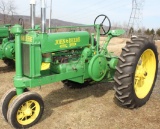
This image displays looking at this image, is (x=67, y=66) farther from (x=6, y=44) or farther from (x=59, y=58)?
(x=6, y=44)

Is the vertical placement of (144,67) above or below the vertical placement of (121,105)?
above

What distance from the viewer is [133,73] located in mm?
4316

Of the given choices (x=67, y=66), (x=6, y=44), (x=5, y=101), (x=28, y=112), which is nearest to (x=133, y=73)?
(x=67, y=66)

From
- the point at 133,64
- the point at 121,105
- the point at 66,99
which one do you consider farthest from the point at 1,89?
the point at 133,64

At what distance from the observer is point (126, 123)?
13.8 ft

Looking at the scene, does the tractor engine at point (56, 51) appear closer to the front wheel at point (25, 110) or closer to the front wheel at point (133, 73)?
the front wheel at point (25, 110)

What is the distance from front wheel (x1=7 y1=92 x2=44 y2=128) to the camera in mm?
3708

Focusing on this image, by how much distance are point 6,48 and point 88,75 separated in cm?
381

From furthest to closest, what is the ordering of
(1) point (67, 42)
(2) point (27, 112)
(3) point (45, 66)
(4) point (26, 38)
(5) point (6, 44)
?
(5) point (6, 44), (1) point (67, 42), (3) point (45, 66), (4) point (26, 38), (2) point (27, 112)

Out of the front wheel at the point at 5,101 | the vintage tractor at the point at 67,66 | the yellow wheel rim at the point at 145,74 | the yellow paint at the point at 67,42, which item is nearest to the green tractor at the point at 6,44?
the vintage tractor at the point at 67,66

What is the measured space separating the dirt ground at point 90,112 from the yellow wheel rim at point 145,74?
289mm

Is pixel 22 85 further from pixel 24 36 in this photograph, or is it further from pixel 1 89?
pixel 1 89

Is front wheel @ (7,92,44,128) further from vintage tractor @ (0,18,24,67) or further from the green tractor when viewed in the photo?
the green tractor

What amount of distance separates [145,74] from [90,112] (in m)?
1.41
